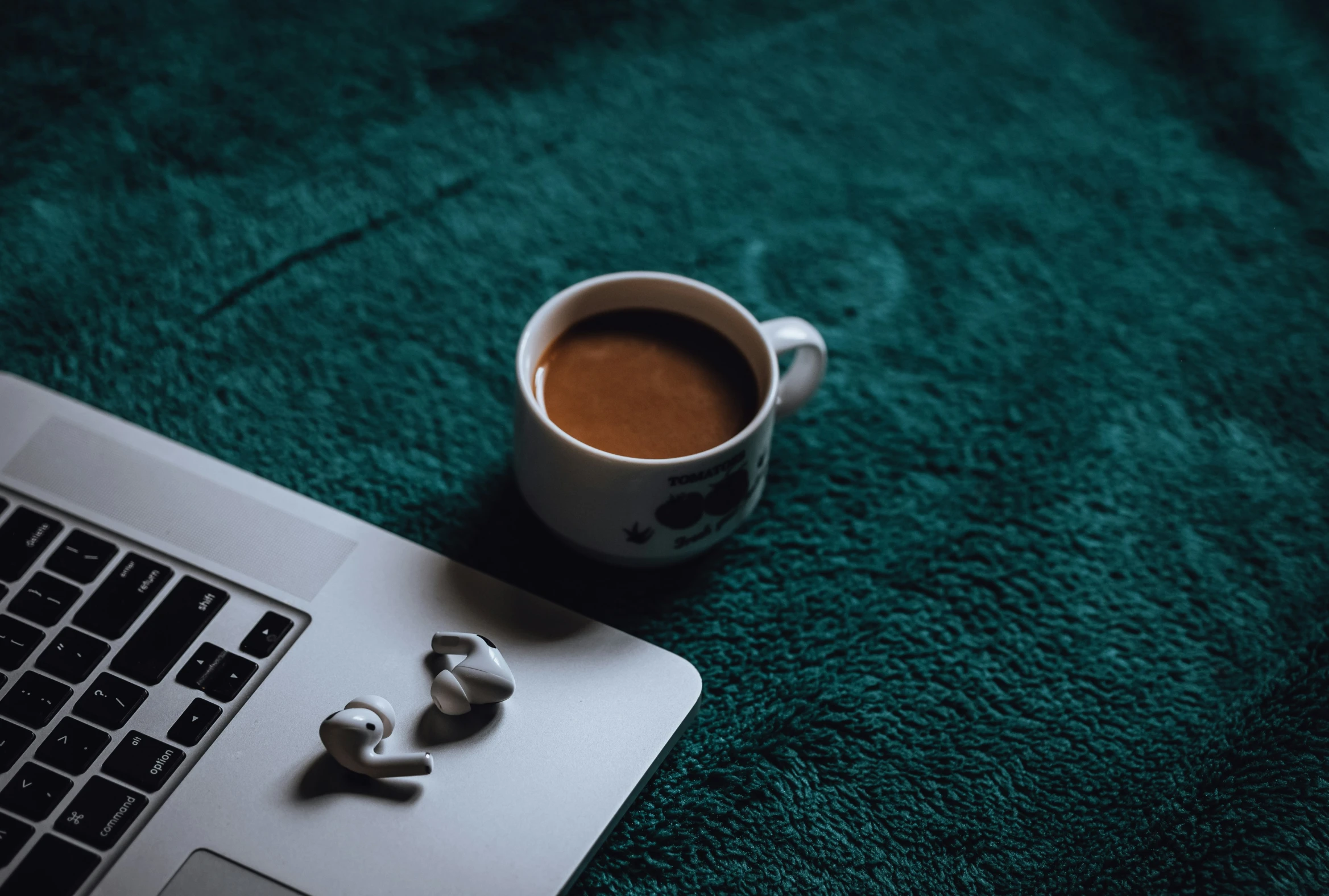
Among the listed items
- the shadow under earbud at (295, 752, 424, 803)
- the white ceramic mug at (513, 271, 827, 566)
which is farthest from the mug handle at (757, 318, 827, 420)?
the shadow under earbud at (295, 752, 424, 803)

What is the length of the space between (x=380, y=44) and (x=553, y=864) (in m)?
0.63

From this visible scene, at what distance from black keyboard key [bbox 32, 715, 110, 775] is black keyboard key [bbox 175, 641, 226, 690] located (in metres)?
0.04

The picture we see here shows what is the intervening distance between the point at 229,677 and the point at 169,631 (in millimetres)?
37

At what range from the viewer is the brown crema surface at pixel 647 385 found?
574 millimetres

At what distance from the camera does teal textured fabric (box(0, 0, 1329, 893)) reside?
0.57 meters

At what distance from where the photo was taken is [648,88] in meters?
0.84

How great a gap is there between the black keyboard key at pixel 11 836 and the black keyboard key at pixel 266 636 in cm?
11

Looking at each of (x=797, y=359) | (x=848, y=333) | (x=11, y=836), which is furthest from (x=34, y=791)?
(x=848, y=333)

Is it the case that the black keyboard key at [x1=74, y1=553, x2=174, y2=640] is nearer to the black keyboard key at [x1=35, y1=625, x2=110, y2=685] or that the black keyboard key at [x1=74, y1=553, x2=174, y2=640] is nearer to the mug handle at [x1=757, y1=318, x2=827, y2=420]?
the black keyboard key at [x1=35, y1=625, x2=110, y2=685]

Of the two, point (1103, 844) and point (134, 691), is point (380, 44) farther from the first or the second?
point (1103, 844)

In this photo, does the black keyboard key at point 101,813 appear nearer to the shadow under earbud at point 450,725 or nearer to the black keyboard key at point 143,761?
the black keyboard key at point 143,761

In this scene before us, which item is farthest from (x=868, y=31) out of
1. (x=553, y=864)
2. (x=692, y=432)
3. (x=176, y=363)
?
(x=553, y=864)

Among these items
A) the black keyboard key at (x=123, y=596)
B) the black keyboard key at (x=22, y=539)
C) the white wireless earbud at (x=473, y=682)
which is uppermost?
the white wireless earbud at (x=473, y=682)

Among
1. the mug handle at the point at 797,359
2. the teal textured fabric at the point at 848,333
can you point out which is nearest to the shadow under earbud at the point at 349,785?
the teal textured fabric at the point at 848,333
